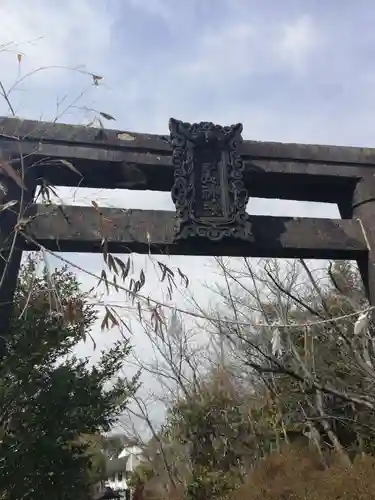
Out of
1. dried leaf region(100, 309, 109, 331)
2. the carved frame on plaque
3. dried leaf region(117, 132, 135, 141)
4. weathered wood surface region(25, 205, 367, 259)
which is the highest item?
dried leaf region(117, 132, 135, 141)

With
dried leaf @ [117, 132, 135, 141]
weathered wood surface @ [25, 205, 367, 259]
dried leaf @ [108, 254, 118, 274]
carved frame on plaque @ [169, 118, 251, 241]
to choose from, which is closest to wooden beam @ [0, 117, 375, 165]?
dried leaf @ [117, 132, 135, 141]

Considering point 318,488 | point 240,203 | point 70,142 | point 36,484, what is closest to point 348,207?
point 240,203

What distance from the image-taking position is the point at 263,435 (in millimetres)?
13000

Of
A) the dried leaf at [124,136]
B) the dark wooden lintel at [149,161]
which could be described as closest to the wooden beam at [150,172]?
the dark wooden lintel at [149,161]

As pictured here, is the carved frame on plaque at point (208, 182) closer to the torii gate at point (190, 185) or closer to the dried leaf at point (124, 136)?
the torii gate at point (190, 185)

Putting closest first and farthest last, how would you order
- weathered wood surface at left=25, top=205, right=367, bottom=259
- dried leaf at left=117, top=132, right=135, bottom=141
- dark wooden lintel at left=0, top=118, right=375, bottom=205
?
weathered wood surface at left=25, top=205, right=367, bottom=259 < dark wooden lintel at left=0, top=118, right=375, bottom=205 < dried leaf at left=117, top=132, right=135, bottom=141

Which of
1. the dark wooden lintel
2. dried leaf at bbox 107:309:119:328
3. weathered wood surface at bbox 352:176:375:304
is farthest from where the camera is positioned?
weathered wood surface at bbox 352:176:375:304

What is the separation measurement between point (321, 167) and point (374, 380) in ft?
6.37

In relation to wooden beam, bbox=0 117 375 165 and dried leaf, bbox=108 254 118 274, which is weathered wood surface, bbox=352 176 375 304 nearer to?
wooden beam, bbox=0 117 375 165

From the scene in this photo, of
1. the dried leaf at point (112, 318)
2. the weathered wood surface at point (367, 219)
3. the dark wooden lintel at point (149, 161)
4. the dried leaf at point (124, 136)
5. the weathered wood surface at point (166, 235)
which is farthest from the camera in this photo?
the weathered wood surface at point (367, 219)

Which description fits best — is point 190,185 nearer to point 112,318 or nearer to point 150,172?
point 150,172

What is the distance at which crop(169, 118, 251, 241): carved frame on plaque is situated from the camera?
4332 millimetres

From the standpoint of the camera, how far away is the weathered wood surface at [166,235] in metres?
4.14

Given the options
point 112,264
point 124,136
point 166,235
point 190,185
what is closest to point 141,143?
point 124,136
